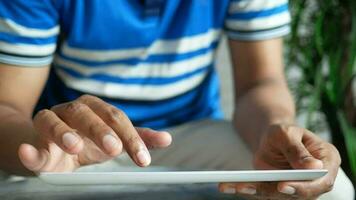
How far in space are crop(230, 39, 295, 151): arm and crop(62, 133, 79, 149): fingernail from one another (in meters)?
0.33

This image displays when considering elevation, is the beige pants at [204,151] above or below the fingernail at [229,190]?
below

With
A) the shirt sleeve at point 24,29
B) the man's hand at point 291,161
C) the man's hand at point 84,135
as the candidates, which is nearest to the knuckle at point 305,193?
the man's hand at point 291,161

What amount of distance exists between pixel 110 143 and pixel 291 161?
0.22 meters

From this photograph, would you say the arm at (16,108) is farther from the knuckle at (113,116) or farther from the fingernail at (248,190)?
the fingernail at (248,190)

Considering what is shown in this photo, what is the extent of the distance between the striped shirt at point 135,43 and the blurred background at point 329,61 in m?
0.23

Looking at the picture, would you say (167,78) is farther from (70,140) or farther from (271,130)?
(70,140)

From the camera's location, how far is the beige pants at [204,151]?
2.79 ft

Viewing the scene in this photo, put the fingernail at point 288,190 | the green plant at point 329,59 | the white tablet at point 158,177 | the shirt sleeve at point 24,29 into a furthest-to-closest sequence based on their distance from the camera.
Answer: the green plant at point 329,59 → the shirt sleeve at point 24,29 → the fingernail at point 288,190 → the white tablet at point 158,177

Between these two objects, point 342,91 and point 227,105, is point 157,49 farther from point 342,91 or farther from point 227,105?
point 227,105

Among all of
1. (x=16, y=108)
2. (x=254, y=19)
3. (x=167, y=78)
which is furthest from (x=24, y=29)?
(x=254, y=19)

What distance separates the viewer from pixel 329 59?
3.77 feet

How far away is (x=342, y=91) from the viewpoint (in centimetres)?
117

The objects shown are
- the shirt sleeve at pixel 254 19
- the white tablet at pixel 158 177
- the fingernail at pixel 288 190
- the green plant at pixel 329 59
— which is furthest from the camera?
the green plant at pixel 329 59

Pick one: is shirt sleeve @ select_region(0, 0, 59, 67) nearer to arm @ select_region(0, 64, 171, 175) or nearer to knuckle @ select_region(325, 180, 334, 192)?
arm @ select_region(0, 64, 171, 175)
